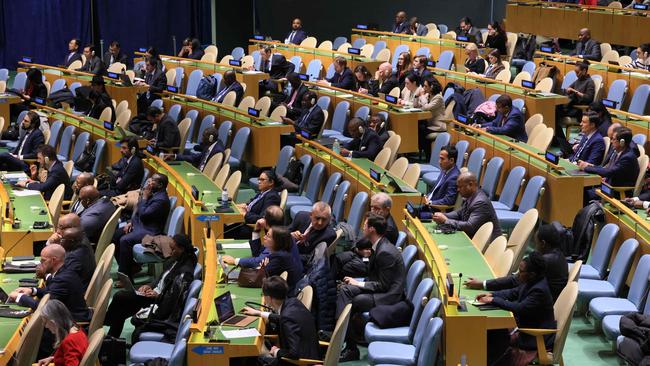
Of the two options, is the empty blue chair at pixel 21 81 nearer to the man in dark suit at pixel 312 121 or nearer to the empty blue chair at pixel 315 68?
the empty blue chair at pixel 315 68

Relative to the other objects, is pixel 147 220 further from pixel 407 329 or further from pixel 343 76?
pixel 343 76

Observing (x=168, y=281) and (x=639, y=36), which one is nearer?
(x=168, y=281)

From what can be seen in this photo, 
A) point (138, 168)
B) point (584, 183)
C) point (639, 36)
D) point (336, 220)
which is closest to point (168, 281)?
point (336, 220)

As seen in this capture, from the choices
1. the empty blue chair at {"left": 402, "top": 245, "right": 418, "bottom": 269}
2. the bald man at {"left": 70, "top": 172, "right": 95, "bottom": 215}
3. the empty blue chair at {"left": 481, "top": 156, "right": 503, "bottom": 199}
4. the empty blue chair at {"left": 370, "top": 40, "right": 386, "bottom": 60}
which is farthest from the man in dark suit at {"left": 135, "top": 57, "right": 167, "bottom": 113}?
the empty blue chair at {"left": 402, "top": 245, "right": 418, "bottom": 269}

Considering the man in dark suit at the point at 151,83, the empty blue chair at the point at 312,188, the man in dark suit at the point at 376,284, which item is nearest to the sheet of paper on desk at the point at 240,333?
the man in dark suit at the point at 376,284

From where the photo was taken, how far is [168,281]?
329 inches

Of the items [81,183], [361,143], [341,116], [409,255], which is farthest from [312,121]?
[409,255]

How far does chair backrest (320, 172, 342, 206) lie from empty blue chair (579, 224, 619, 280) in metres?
2.77

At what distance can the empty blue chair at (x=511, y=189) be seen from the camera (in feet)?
34.9

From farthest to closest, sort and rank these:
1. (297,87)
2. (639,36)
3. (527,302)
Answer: (639,36) → (297,87) → (527,302)

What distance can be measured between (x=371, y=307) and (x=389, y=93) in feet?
23.4

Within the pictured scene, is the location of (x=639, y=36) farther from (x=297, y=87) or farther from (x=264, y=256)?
(x=264, y=256)

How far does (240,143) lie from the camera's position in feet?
43.1

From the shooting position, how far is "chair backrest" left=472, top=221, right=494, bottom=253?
8891 mm
